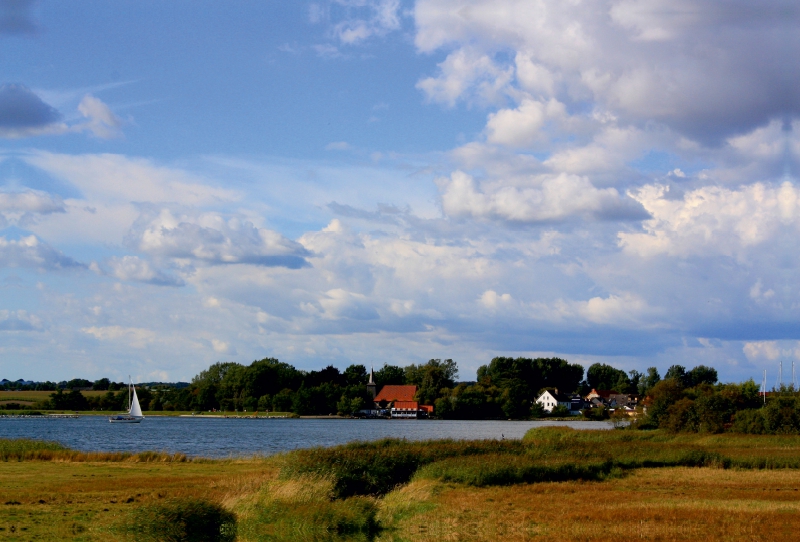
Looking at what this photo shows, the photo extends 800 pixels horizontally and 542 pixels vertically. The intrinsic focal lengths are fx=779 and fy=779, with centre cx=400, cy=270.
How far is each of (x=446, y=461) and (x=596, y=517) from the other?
14510 mm

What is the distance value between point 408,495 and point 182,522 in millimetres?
11027

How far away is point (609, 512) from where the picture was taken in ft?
91.8

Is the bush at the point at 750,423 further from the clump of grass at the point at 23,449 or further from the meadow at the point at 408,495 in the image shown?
the clump of grass at the point at 23,449

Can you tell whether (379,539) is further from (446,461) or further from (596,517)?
(446,461)

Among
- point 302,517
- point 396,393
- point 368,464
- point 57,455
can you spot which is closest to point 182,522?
point 302,517

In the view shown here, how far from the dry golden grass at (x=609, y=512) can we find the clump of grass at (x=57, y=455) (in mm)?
22850

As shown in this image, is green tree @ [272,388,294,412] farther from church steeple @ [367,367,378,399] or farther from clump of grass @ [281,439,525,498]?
clump of grass @ [281,439,525,498]

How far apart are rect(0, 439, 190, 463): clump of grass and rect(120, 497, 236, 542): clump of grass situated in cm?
2503

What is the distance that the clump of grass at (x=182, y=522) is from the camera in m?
25.2

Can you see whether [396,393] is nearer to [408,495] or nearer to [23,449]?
[23,449]

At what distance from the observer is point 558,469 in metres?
41.4

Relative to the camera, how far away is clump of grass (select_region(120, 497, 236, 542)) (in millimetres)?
25188

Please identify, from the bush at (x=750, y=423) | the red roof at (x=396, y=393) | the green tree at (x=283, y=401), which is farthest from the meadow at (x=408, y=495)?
the red roof at (x=396, y=393)

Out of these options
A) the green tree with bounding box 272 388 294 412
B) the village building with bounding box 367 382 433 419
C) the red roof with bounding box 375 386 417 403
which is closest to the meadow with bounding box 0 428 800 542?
the village building with bounding box 367 382 433 419
